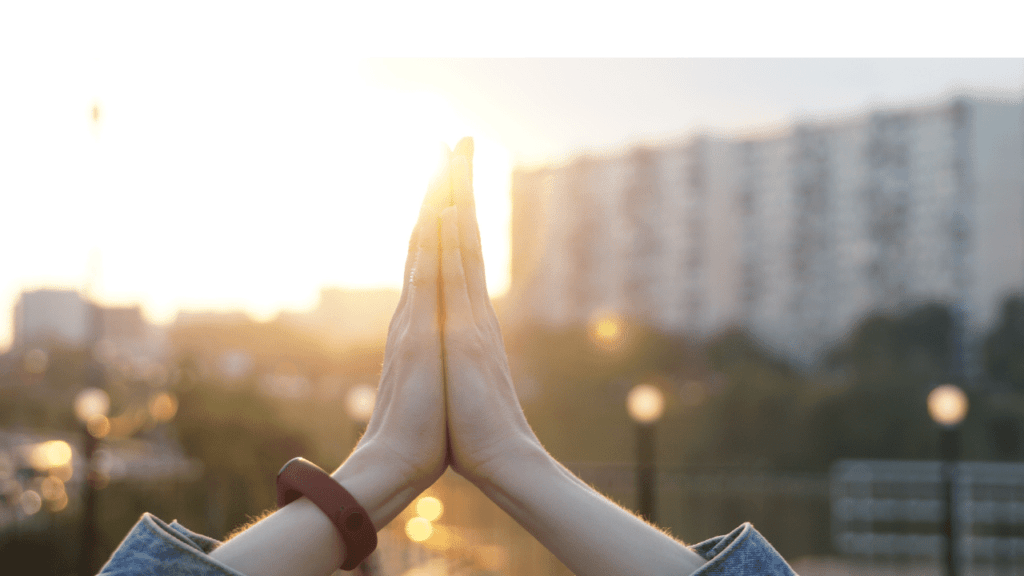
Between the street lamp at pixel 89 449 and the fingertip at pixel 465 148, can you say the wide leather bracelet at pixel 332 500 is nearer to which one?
the fingertip at pixel 465 148

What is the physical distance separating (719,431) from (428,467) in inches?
788

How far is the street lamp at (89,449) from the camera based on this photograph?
5.29 meters

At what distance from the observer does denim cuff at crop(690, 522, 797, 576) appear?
31.1 inches

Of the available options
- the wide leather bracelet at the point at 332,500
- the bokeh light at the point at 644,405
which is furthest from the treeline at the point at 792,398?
the wide leather bracelet at the point at 332,500

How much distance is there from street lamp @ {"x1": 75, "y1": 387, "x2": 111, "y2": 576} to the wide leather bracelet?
5.25 meters

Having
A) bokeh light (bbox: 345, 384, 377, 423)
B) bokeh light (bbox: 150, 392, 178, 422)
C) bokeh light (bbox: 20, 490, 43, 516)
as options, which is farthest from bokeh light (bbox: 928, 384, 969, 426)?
bokeh light (bbox: 150, 392, 178, 422)

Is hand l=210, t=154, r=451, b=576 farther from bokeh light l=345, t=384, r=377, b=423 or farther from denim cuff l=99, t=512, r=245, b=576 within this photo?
bokeh light l=345, t=384, r=377, b=423

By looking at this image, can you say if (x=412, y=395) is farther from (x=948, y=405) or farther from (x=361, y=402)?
(x=948, y=405)

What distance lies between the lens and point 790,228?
3041 cm

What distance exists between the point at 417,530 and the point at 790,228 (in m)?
26.7

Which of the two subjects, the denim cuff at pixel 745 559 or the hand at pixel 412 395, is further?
the hand at pixel 412 395

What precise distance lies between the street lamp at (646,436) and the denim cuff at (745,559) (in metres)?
3.74

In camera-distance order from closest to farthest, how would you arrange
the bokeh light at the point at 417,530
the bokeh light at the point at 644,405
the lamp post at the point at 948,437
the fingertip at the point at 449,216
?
the fingertip at the point at 449,216 → the bokeh light at the point at 644,405 → the lamp post at the point at 948,437 → the bokeh light at the point at 417,530

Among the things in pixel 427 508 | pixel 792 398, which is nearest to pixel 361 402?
pixel 427 508
